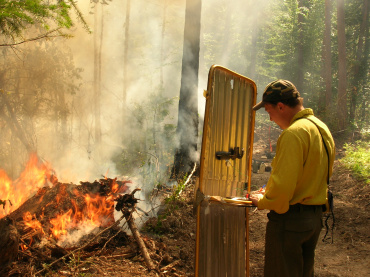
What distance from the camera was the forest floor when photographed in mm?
4004

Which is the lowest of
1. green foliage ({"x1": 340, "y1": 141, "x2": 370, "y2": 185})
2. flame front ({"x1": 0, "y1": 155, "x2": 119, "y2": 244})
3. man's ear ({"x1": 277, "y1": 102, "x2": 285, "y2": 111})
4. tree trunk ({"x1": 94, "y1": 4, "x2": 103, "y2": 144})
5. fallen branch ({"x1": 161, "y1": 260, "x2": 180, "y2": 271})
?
fallen branch ({"x1": 161, "y1": 260, "x2": 180, "y2": 271})

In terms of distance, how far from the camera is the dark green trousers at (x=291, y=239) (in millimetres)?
2467

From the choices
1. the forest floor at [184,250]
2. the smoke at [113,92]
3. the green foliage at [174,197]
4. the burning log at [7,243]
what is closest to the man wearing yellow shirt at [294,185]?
the forest floor at [184,250]

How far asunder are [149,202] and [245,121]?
3807mm

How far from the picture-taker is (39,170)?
707cm

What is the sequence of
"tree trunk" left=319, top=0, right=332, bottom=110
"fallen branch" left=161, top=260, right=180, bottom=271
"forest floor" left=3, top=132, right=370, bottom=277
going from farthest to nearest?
"tree trunk" left=319, top=0, right=332, bottom=110 < "fallen branch" left=161, top=260, right=180, bottom=271 < "forest floor" left=3, top=132, right=370, bottom=277

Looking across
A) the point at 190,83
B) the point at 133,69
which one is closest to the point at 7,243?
the point at 190,83

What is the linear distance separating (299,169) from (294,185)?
0.43 ft

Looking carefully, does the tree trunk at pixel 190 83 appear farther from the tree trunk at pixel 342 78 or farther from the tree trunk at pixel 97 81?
the tree trunk at pixel 342 78

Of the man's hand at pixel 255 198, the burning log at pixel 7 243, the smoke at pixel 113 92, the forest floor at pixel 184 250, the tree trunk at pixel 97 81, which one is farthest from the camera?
the tree trunk at pixel 97 81

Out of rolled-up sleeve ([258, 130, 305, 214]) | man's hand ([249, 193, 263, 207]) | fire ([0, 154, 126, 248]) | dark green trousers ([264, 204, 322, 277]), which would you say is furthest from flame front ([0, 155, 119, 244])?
rolled-up sleeve ([258, 130, 305, 214])

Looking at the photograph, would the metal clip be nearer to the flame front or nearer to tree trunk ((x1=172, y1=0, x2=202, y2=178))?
the flame front

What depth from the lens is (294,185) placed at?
231cm

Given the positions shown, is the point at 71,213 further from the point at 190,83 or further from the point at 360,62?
the point at 360,62
